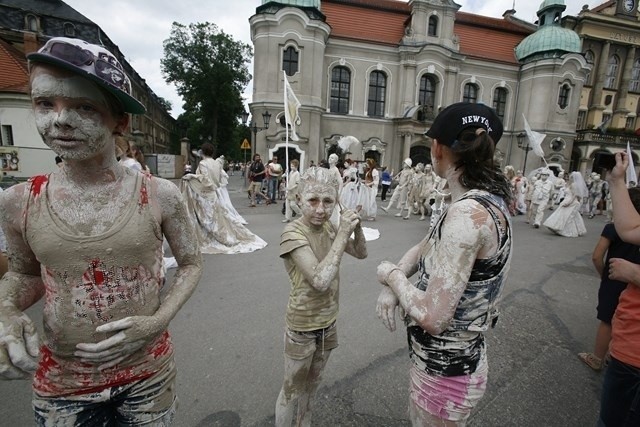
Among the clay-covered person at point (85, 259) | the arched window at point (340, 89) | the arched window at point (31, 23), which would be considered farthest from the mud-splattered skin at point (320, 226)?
the arched window at point (31, 23)

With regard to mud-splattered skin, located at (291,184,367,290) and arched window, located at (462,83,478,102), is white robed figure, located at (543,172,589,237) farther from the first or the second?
arched window, located at (462,83,478,102)

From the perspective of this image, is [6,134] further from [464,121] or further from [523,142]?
[523,142]

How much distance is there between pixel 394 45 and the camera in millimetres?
24141

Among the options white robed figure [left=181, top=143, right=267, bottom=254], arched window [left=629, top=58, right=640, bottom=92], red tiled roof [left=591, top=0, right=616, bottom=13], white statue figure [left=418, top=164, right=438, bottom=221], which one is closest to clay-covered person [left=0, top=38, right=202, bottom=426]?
white robed figure [left=181, top=143, right=267, bottom=254]

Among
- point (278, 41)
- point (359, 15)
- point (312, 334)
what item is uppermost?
point (359, 15)

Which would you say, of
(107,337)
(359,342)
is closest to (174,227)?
(107,337)

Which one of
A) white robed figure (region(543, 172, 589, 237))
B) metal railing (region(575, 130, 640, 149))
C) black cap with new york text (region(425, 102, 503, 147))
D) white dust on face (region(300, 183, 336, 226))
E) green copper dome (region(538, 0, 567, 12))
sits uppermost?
green copper dome (region(538, 0, 567, 12))

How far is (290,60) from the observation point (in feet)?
72.0

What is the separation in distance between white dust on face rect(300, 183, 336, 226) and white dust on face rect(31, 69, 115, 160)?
3.47 ft

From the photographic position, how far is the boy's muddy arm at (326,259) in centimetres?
169

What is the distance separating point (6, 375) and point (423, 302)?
153 cm

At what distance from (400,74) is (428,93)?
2891 millimetres

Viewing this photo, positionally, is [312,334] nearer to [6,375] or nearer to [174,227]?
[174,227]

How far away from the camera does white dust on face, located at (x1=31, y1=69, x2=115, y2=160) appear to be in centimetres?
106
